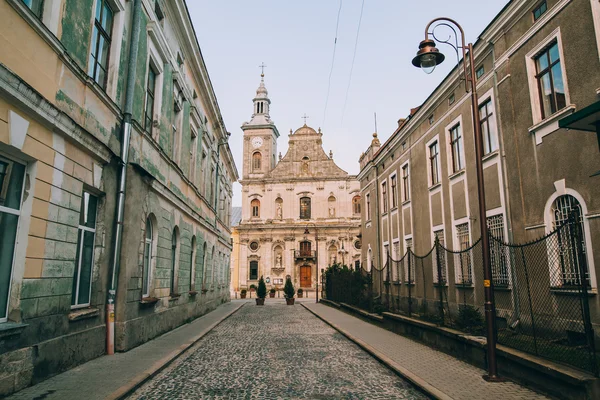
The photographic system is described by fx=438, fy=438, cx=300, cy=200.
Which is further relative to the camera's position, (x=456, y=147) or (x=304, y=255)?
(x=304, y=255)

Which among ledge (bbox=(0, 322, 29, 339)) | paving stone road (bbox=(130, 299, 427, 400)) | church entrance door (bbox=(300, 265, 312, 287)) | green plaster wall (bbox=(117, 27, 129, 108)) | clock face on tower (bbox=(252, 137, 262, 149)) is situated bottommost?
paving stone road (bbox=(130, 299, 427, 400))

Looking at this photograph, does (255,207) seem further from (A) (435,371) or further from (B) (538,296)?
(A) (435,371)

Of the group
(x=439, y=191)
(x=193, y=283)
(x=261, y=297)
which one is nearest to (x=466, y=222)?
(x=439, y=191)

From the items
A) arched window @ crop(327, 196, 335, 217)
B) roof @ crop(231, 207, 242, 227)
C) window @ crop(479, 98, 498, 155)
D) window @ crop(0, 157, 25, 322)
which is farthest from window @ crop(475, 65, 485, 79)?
roof @ crop(231, 207, 242, 227)

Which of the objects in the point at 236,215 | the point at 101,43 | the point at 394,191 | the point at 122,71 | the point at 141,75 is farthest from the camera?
the point at 236,215

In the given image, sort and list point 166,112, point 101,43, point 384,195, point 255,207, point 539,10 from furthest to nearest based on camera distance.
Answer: point 255,207
point 384,195
point 166,112
point 539,10
point 101,43

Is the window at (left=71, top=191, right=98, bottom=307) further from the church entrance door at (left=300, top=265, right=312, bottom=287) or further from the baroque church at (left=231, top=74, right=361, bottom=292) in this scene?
the church entrance door at (left=300, top=265, right=312, bottom=287)

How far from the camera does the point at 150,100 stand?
12.9 meters

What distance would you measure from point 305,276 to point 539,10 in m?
45.0

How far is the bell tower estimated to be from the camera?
183 ft

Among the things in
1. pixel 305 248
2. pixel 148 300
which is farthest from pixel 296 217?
pixel 148 300

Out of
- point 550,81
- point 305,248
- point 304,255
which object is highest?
point 550,81

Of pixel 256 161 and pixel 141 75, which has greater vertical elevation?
pixel 256 161

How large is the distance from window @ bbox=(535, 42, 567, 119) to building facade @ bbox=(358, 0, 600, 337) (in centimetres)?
2
